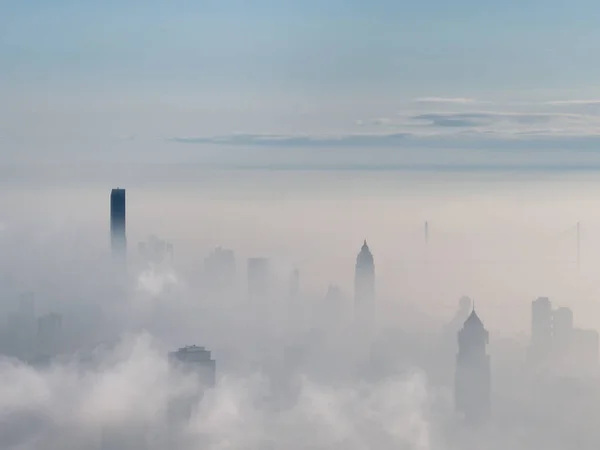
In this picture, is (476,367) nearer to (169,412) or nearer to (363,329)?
(363,329)

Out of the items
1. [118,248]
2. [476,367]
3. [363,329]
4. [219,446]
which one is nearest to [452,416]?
[476,367]

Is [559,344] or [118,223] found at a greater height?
[118,223]

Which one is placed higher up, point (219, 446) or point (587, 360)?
point (587, 360)

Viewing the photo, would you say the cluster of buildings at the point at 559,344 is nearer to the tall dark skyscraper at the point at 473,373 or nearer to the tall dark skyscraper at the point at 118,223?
the tall dark skyscraper at the point at 473,373

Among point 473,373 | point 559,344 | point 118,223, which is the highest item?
point 118,223

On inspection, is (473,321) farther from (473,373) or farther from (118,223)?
(118,223)

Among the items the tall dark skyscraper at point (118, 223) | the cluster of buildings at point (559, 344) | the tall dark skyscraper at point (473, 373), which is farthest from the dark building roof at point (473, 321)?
the tall dark skyscraper at point (118, 223)

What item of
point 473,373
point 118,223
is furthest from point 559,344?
point 118,223
